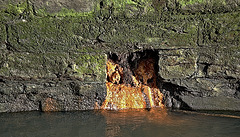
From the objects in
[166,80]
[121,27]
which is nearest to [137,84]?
[166,80]

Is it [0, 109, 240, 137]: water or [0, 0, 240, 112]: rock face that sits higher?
[0, 0, 240, 112]: rock face

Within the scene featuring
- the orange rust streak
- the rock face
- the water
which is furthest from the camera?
the orange rust streak

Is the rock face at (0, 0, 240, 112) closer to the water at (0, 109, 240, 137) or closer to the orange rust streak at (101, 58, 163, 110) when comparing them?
the orange rust streak at (101, 58, 163, 110)

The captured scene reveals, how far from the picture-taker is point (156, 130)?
1812 millimetres

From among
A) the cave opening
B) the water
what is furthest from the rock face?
the water

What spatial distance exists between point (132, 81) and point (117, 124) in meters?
0.83

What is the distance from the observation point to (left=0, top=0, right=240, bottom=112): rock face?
2.33m

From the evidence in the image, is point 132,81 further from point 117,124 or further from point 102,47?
point 117,124

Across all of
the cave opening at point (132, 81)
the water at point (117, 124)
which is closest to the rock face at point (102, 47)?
the cave opening at point (132, 81)

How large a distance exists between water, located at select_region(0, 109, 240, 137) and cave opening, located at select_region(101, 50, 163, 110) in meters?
0.20

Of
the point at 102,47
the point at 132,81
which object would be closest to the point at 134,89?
the point at 132,81

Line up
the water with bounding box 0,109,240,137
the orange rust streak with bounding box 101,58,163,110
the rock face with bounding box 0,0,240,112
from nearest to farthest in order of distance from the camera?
1. the water with bounding box 0,109,240,137
2. the rock face with bounding box 0,0,240,112
3. the orange rust streak with bounding box 101,58,163,110

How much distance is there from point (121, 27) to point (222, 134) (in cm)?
148

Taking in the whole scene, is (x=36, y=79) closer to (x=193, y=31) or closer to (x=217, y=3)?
(x=193, y=31)
